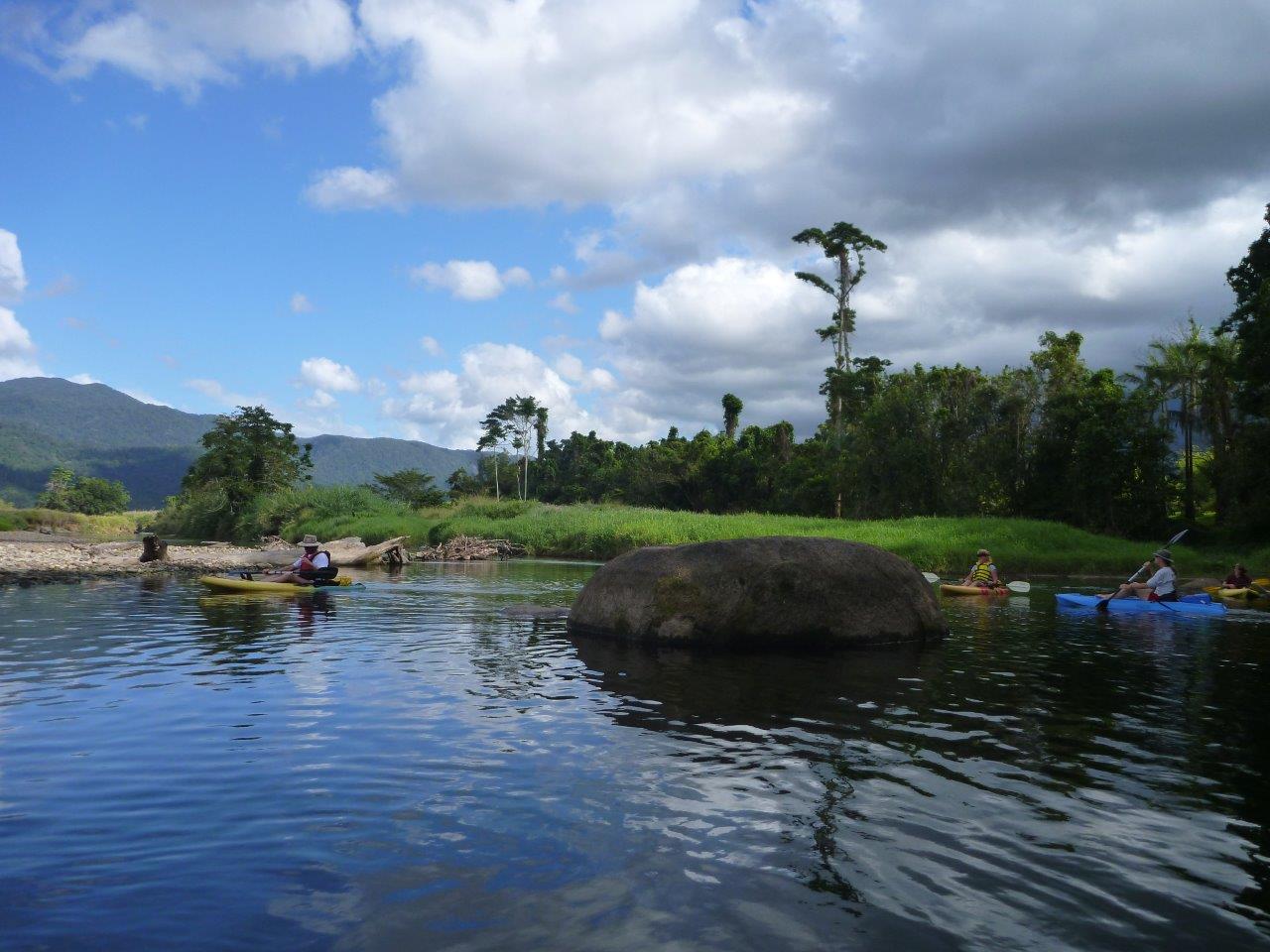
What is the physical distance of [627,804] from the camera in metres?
5.84

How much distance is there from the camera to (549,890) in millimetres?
4492

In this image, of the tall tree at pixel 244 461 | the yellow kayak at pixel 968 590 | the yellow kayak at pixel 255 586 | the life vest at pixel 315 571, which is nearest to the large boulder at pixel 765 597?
the yellow kayak at pixel 968 590

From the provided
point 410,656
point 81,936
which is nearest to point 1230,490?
point 410,656

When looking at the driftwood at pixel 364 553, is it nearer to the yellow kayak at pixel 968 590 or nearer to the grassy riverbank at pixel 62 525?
the yellow kayak at pixel 968 590

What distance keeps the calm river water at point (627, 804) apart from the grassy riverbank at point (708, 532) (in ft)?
49.6

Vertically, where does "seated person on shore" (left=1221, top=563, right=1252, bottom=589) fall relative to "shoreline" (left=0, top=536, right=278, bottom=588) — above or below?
above

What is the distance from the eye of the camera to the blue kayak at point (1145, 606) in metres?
19.3

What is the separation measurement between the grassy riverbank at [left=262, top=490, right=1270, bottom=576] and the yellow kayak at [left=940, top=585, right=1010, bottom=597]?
676 cm

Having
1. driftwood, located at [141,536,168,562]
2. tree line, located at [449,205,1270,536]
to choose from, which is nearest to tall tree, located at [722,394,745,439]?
tree line, located at [449,205,1270,536]

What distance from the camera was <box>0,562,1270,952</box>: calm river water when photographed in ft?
13.9

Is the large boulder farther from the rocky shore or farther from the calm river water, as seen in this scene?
the rocky shore

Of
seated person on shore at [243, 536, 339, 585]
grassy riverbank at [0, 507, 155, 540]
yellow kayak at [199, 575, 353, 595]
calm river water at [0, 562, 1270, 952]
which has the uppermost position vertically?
grassy riverbank at [0, 507, 155, 540]

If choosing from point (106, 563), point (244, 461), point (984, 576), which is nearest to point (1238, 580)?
point (984, 576)

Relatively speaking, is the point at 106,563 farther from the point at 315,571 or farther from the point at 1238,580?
the point at 1238,580
